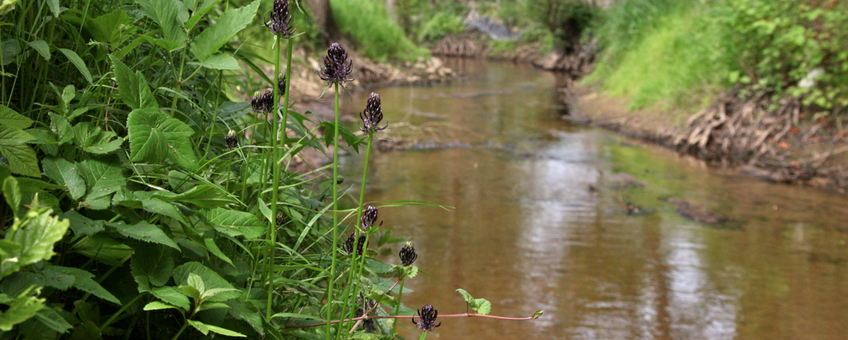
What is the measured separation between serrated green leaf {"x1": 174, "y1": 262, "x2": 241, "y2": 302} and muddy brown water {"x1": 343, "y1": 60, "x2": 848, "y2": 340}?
0.69 meters

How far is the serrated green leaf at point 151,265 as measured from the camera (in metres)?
0.81

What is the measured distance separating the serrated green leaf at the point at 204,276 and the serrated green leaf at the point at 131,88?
0.24 m

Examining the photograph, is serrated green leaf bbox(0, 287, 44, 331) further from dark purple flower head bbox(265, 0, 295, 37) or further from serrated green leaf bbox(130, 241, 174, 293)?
dark purple flower head bbox(265, 0, 295, 37)

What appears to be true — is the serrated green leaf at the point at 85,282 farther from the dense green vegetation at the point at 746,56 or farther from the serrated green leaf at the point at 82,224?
the dense green vegetation at the point at 746,56

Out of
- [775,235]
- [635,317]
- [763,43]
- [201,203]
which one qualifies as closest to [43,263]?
[201,203]

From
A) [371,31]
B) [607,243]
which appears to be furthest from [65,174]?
[371,31]

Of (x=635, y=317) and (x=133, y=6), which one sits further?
(x=635, y=317)

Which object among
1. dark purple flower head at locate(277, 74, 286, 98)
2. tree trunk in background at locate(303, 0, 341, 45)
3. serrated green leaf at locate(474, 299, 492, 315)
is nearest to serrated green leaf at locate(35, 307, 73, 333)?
dark purple flower head at locate(277, 74, 286, 98)

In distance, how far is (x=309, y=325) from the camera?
0.98 metres

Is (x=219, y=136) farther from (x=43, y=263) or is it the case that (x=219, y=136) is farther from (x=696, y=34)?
(x=696, y=34)

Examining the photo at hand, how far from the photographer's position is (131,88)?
0.89 metres

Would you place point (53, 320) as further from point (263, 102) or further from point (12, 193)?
point (263, 102)

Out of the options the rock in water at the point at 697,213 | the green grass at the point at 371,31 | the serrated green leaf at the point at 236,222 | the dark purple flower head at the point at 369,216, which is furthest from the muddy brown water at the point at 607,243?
the green grass at the point at 371,31

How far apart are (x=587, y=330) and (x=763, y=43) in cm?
484
